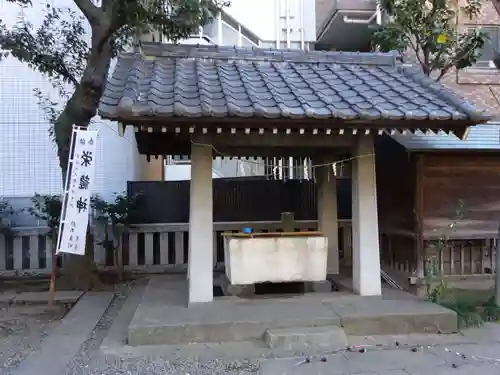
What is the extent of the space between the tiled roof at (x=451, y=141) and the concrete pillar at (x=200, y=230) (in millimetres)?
3813

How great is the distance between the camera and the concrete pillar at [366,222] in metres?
7.77

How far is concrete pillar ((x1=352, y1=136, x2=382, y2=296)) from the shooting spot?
7770mm

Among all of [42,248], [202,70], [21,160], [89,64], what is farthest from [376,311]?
[21,160]

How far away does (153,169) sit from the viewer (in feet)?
57.7

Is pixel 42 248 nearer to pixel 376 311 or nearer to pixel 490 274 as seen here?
pixel 376 311

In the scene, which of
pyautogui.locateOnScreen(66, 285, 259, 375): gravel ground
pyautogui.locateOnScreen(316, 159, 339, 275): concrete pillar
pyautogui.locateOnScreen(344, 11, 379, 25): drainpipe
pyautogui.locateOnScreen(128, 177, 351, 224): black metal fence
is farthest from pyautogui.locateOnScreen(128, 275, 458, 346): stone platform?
pyautogui.locateOnScreen(344, 11, 379, 25): drainpipe

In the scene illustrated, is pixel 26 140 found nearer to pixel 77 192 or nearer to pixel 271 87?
pixel 77 192

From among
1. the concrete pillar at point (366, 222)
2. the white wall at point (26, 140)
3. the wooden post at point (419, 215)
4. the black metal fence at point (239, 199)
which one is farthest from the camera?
Answer: the white wall at point (26, 140)

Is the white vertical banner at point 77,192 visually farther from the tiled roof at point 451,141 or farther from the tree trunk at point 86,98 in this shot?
the tiled roof at point 451,141

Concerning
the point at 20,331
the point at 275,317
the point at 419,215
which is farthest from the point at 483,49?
the point at 20,331

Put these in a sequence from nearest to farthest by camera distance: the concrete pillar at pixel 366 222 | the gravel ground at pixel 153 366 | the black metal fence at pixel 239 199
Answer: the gravel ground at pixel 153 366, the concrete pillar at pixel 366 222, the black metal fence at pixel 239 199

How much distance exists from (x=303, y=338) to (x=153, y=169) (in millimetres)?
12518

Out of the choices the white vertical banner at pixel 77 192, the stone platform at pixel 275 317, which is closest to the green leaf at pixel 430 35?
the stone platform at pixel 275 317

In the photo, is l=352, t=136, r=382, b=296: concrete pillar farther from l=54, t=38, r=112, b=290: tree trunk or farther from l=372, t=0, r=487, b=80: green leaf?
l=54, t=38, r=112, b=290: tree trunk
